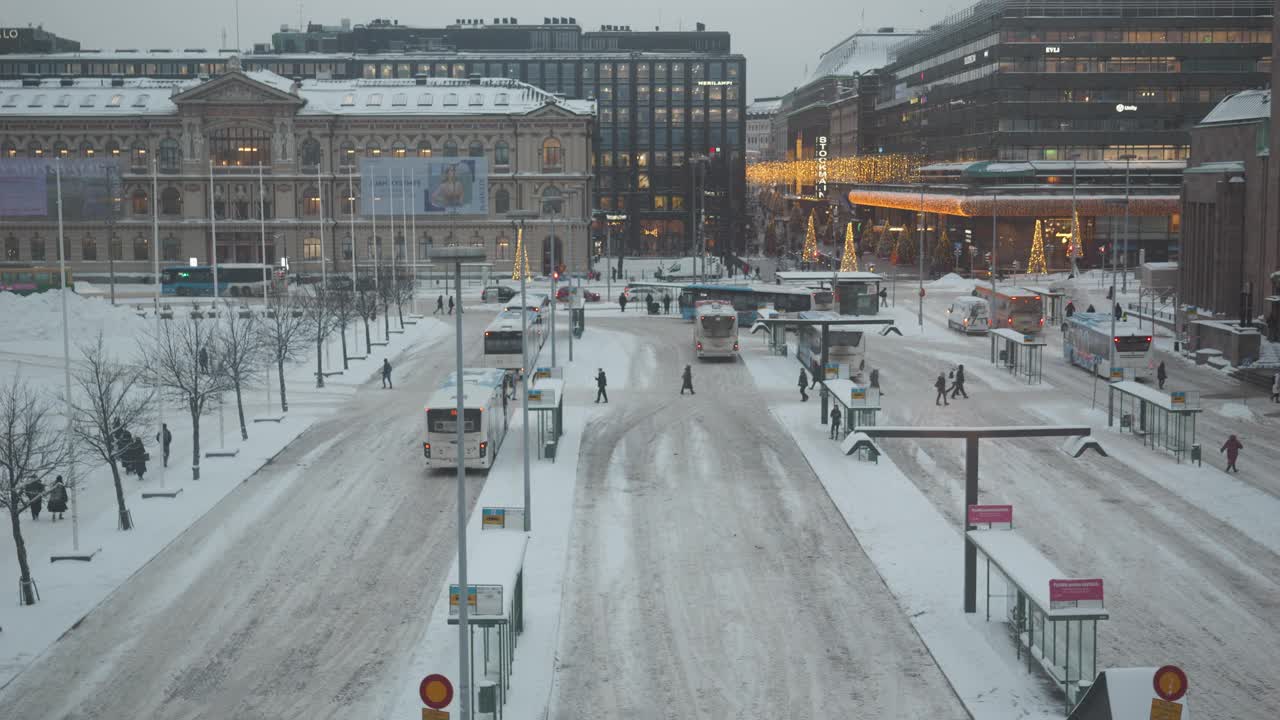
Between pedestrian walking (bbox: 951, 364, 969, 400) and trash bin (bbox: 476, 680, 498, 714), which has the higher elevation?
pedestrian walking (bbox: 951, 364, 969, 400)

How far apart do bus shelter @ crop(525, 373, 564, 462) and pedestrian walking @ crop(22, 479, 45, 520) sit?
1513cm

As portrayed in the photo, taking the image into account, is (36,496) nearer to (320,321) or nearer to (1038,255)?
(320,321)

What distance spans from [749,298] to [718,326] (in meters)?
18.5

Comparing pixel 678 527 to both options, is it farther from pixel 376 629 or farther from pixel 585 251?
pixel 585 251

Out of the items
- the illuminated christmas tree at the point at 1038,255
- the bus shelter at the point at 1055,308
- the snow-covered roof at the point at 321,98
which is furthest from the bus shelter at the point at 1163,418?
the snow-covered roof at the point at 321,98

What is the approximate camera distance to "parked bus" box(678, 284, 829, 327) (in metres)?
87.3

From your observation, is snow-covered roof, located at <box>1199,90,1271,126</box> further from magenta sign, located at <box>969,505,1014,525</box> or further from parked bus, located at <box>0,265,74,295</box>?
parked bus, located at <box>0,265,74,295</box>

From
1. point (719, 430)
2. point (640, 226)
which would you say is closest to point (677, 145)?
point (640, 226)

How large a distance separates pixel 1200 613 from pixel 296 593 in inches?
804

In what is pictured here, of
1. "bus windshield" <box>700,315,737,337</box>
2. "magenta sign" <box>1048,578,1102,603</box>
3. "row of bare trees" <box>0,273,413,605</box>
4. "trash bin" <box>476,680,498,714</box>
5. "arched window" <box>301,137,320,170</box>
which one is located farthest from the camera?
"arched window" <box>301,137,320,170</box>

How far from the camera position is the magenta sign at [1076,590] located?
982 inches

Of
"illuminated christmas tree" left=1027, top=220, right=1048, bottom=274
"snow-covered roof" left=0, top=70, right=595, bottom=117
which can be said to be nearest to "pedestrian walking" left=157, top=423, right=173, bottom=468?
"snow-covered roof" left=0, top=70, right=595, bottom=117

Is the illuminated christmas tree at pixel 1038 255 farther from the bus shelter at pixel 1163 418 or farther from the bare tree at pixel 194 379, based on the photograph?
the bare tree at pixel 194 379

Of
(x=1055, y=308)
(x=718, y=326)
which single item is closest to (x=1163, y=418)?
(x=718, y=326)
